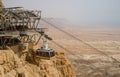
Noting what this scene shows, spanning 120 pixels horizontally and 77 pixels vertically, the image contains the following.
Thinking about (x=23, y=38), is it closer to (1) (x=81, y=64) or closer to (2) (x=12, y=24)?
(2) (x=12, y=24)

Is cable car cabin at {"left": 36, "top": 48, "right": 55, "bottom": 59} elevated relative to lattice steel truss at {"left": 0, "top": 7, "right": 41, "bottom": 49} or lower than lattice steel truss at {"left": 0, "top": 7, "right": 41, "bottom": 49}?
lower

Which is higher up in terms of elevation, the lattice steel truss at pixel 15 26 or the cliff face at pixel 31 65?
the lattice steel truss at pixel 15 26

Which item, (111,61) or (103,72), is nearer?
(103,72)

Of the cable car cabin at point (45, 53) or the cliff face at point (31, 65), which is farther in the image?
the cable car cabin at point (45, 53)

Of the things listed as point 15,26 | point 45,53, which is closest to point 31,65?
point 45,53

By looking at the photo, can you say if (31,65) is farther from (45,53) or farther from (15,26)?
(15,26)

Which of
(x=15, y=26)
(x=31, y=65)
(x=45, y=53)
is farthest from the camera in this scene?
(x=15, y=26)

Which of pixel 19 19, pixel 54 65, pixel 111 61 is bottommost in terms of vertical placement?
pixel 111 61

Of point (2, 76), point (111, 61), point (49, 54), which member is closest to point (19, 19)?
point (49, 54)
